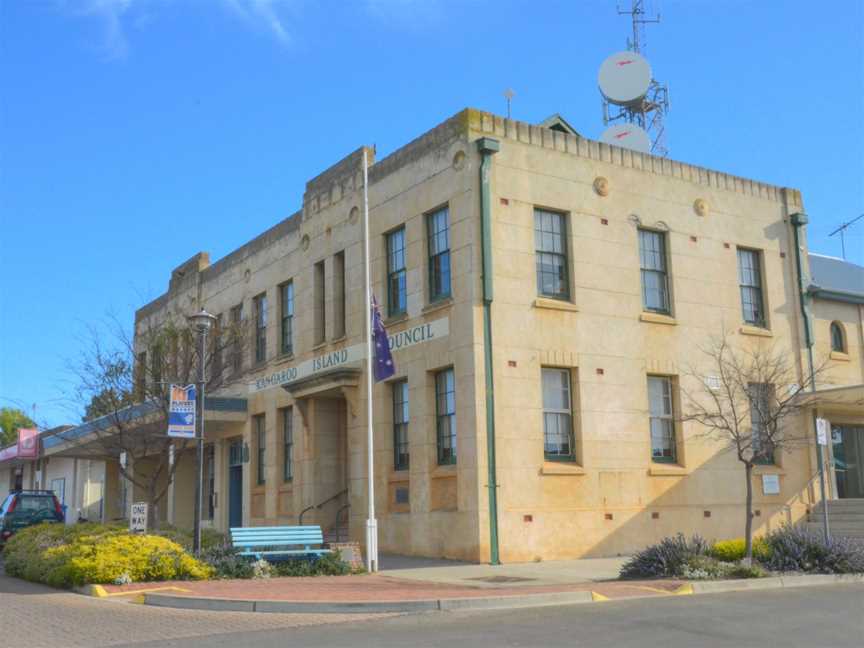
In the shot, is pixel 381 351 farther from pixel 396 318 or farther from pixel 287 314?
pixel 287 314

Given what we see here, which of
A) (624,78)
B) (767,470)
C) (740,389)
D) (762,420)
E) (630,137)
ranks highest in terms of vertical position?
(624,78)

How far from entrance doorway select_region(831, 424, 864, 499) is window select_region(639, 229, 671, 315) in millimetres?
6797

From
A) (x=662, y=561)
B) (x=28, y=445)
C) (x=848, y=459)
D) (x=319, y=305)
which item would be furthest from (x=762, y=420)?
(x=28, y=445)

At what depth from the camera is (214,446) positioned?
31.2 m

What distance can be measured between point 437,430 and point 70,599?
28.4 feet

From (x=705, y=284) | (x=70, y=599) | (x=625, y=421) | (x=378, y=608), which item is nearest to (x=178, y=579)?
(x=70, y=599)

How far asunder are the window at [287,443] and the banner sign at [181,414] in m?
8.81

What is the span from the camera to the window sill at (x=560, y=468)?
19.7 m

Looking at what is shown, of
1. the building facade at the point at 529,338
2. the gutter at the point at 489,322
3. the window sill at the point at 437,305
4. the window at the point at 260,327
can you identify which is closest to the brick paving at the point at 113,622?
the gutter at the point at 489,322

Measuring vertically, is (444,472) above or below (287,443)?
below

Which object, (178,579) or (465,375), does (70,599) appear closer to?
(178,579)

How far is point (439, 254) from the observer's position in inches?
826

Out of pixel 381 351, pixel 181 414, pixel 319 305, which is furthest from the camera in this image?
pixel 319 305

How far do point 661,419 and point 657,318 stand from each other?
7.88ft
